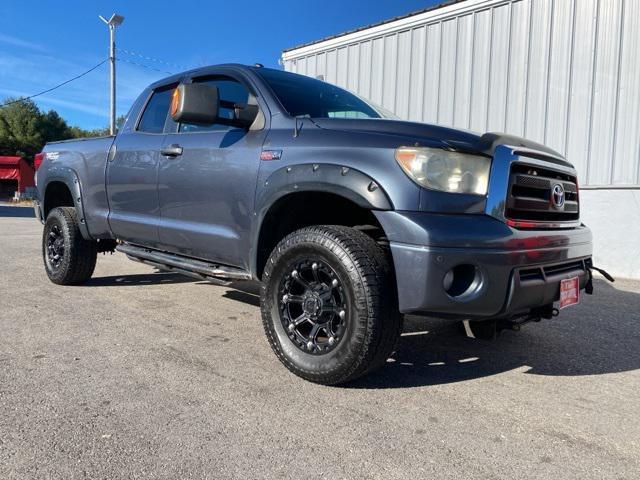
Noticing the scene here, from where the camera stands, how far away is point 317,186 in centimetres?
281

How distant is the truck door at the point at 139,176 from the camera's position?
4.05 meters

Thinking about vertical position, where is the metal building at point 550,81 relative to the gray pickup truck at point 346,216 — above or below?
above

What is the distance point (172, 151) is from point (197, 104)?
0.75 metres

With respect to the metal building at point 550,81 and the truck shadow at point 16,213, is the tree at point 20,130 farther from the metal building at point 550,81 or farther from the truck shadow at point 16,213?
the metal building at point 550,81

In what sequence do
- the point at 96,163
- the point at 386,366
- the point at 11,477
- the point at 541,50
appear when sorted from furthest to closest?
the point at 541,50 → the point at 96,163 → the point at 386,366 → the point at 11,477

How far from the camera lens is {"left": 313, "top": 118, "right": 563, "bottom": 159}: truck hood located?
2.58 meters

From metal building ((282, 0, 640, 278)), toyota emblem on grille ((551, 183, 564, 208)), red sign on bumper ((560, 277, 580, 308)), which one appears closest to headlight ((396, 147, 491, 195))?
toyota emblem on grille ((551, 183, 564, 208))

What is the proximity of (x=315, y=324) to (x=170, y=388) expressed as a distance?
2.81 feet

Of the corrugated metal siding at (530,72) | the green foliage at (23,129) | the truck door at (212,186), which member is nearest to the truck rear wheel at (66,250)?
the truck door at (212,186)

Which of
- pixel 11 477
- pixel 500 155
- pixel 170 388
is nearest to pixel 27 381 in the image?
pixel 170 388

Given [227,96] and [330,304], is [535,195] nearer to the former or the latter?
[330,304]

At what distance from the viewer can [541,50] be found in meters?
8.26

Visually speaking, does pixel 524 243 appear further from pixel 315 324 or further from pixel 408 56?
pixel 408 56

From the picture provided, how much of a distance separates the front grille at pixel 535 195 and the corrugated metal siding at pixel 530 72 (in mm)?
5392
